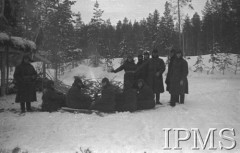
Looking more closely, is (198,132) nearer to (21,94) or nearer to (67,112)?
(67,112)

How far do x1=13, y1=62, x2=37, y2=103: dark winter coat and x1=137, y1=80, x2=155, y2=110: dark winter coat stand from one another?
3.93 meters

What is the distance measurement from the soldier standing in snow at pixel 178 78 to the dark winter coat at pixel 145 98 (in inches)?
33.1

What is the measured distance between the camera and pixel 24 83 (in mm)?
9008

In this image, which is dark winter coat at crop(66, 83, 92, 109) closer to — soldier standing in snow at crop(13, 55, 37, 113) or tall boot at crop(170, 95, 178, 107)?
soldier standing in snow at crop(13, 55, 37, 113)

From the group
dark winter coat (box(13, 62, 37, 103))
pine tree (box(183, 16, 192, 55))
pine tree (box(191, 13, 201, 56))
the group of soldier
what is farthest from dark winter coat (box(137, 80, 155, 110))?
pine tree (box(191, 13, 201, 56))

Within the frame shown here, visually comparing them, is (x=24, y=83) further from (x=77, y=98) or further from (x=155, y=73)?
(x=155, y=73)

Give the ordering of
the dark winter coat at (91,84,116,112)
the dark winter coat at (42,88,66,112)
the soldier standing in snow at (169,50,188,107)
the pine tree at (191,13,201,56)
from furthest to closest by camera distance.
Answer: the pine tree at (191,13,201,56) → the soldier standing in snow at (169,50,188,107) → the dark winter coat at (42,88,66,112) → the dark winter coat at (91,84,116,112)

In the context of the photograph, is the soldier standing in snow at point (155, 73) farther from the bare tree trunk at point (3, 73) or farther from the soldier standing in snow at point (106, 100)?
the bare tree trunk at point (3, 73)

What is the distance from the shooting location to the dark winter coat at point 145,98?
28.5 feet

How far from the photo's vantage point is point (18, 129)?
6754 mm

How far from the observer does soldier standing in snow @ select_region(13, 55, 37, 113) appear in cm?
891

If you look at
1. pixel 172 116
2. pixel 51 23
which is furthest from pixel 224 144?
pixel 51 23
